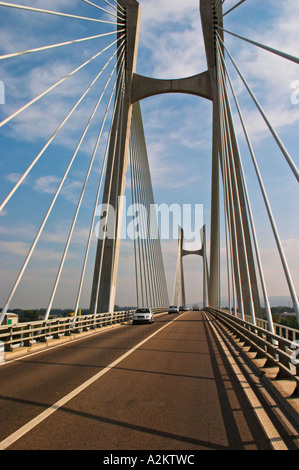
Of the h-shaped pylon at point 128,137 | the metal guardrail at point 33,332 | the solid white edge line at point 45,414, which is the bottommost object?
the solid white edge line at point 45,414

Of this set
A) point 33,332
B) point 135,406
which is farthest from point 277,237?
point 33,332

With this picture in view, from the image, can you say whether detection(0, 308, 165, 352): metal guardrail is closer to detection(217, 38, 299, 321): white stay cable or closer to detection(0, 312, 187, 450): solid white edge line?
detection(0, 312, 187, 450): solid white edge line

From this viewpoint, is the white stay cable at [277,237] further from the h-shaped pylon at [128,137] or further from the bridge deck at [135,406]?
the h-shaped pylon at [128,137]

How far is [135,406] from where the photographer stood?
17.7 ft

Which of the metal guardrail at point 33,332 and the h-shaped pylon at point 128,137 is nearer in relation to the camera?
the metal guardrail at point 33,332

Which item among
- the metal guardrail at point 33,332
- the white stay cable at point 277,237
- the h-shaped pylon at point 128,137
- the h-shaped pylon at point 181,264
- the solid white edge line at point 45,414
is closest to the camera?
the solid white edge line at point 45,414

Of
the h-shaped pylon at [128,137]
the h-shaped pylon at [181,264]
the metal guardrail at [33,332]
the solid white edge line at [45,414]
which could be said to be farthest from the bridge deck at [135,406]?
the h-shaped pylon at [181,264]

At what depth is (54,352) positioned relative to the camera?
11.6 m

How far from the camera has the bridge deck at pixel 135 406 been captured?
159 inches

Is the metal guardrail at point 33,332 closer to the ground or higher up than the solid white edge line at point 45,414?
higher up

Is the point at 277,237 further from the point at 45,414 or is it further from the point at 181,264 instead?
the point at 181,264

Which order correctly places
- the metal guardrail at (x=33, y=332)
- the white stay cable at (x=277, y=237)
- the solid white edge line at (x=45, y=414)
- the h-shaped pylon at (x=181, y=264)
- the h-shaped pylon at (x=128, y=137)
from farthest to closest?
1. the h-shaped pylon at (x=181, y=264)
2. the h-shaped pylon at (x=128, y=137)
3. the metal guardrail at (x=33, y=332)
4. the white stay cable at (x=277, y=237)
5. the solid white edge line at (x=45, y=414)

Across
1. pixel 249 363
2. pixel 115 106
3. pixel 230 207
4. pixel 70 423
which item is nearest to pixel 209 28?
pixel 115 106

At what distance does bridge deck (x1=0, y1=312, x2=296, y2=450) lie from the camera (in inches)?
159
